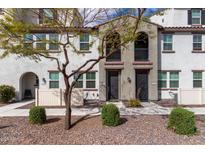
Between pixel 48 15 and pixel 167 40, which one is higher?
pixel 167 40

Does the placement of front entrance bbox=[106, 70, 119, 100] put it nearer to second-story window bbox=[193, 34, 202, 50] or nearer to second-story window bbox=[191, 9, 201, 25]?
second-story window bbox=[193, 34, 202, 50]

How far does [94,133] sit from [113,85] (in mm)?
8930

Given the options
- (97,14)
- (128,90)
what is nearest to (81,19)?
(97,14)

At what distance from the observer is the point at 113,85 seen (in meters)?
15.7

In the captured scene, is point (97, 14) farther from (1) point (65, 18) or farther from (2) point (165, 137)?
(2) point (165, 137)

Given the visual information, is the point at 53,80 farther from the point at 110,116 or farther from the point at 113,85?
the point at 110,116

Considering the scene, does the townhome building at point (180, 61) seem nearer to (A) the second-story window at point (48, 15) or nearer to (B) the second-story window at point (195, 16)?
(B) the second-story window at point (195, 16)

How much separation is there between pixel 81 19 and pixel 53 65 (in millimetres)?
8377

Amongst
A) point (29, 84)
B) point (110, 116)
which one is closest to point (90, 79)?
point (29, 84)

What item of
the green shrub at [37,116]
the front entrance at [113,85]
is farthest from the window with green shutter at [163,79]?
the green shrub at [37,116]

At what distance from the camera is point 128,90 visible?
15055 millimetres

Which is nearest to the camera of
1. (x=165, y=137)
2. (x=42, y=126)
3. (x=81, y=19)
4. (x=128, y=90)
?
(x=165, y=137)

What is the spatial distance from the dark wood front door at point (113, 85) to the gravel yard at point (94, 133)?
7010 millimetres

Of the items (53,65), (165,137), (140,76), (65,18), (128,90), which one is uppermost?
(65,18)
